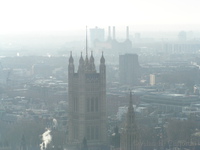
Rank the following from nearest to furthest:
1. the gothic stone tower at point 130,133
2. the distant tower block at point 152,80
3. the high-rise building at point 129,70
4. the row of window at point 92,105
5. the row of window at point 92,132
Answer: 1. the gothic stone tower at point 130,133
2. the row of window at point 92,132
3. the row of window at point 92,105
4. the distant tower block at point 152,80
5. the high-rise building at point 129,70

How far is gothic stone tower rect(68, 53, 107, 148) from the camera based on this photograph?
A: 188 feet

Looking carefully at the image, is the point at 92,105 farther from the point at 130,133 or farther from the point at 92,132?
the point at 130,133

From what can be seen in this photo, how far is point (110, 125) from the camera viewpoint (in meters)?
70.0

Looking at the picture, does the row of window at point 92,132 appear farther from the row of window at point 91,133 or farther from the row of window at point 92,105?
the row of window at point 92,105

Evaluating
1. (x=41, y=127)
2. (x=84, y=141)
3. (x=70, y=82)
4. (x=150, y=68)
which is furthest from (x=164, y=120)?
(x=150, y=68)

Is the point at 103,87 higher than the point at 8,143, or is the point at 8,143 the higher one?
the point at 103,87

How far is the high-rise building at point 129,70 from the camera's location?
141 metres

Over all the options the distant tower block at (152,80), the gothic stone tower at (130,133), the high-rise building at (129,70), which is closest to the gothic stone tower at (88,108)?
the gothic stone tower at (130,133)

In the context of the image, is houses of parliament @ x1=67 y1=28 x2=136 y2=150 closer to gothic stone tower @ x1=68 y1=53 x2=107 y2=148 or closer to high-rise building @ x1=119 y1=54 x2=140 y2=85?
gothic stone tower @ x1=68 y1=53 x2=107 y2=148

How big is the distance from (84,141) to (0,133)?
1760 cm

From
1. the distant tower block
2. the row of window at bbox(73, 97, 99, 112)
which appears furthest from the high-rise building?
the row of window at bbox(73, 97, 99, 112)

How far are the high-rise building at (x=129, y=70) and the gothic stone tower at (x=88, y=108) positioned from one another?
7927cm

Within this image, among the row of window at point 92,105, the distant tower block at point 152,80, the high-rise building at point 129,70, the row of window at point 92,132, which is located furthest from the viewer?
the high-rise building at point 129,70

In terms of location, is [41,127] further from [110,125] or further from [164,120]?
[164,120]
